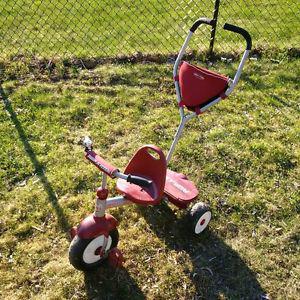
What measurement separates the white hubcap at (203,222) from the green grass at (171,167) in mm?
99

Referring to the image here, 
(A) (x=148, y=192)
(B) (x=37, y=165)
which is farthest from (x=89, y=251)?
(B) (x=37, y=165)

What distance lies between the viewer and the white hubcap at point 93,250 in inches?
132

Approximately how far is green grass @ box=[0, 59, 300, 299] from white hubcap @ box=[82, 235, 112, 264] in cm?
20

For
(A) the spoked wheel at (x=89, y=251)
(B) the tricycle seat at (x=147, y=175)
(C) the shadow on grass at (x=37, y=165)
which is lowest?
(C) the shadow on grass at (x=37, y=165)

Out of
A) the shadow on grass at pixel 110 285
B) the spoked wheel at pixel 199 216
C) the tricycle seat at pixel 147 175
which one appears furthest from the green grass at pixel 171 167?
the tricycle seat at pixel 147 175

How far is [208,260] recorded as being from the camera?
377 centimetres

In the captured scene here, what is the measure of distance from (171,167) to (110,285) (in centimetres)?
153

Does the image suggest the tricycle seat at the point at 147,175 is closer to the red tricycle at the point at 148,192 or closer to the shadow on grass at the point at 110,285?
the red tricycle at the point at 148,192

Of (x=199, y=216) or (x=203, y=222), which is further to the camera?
(x=203, y=222)

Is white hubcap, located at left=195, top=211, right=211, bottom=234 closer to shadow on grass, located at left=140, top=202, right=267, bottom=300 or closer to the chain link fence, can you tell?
→ shadow on grass, located at left=140, top=202, right=267, bottom=300

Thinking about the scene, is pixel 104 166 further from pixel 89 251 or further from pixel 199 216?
pixel 199 216

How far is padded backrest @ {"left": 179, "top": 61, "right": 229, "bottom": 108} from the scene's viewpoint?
3.56m

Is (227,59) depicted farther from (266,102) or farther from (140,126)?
(140,126)

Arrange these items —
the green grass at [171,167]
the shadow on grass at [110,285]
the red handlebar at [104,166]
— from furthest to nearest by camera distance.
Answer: the green grass at [171,167], the shadow on grass at [110,285], the red handlebar at [104,166]
